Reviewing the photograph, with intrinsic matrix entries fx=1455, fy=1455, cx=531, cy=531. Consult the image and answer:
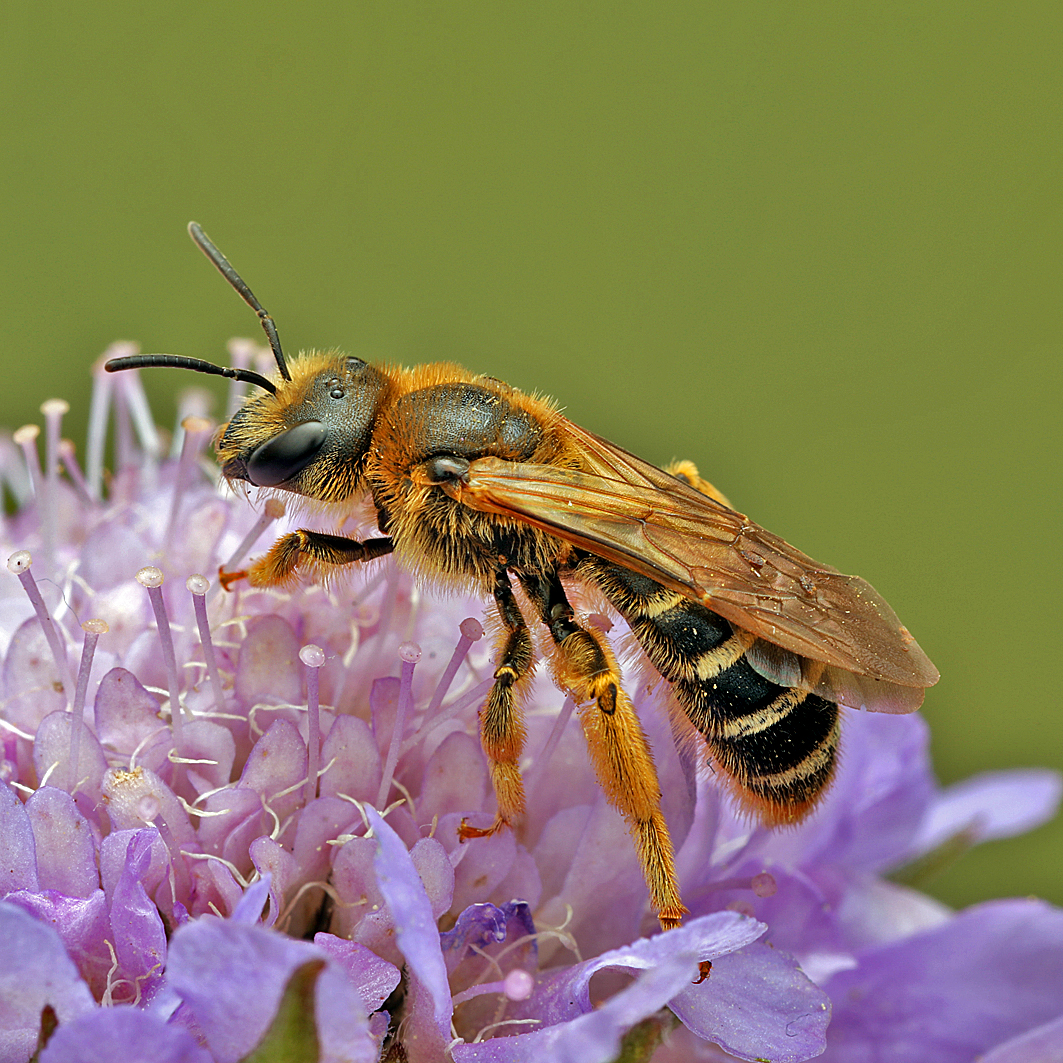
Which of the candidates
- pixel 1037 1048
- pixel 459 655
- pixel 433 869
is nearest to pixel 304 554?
pixel 459 655

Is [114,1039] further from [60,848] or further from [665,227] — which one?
[665,227]

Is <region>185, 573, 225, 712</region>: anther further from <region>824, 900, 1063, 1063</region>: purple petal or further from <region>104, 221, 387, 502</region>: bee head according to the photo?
<region>824, 900, 1063, 1063</region>: purple petal

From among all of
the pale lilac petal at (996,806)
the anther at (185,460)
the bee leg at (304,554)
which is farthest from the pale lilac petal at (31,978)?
the pale lilac petal at (996,806)

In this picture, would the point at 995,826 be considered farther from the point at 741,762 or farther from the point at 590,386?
the point at 590,386

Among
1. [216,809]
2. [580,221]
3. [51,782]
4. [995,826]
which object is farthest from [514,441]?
[580,221]

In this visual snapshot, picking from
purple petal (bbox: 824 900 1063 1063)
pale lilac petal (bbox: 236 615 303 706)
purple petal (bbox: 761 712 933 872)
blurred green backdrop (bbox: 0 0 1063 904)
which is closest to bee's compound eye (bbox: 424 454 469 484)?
pale lilac petal (bbox: 236 615 303 706)
